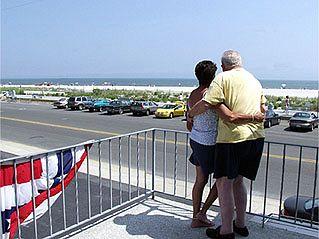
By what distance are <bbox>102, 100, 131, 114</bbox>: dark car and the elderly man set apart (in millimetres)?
28466

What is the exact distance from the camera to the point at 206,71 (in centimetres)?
342

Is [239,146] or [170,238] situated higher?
[239,146]

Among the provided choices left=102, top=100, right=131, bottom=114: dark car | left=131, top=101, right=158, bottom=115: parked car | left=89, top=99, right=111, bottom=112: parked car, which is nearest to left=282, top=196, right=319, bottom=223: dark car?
left=131, top=101, right=158, bottom=115: parked car

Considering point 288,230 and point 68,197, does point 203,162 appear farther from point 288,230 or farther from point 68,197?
point 68,197

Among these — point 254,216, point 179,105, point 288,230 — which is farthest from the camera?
point 179,105

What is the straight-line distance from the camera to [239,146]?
3146 millimetres

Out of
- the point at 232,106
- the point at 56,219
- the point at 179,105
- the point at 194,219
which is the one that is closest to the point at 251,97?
the point at 232,106

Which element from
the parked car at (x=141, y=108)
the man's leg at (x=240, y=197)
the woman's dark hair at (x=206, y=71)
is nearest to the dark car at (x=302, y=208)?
the man's leg at (x=240, y=197)

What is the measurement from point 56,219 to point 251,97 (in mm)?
3143

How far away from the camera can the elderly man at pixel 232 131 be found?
3.07 meters

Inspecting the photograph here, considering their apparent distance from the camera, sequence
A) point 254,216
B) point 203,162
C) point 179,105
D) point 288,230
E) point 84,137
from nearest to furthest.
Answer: point 203,162 < point 288,230 < point 254,216 < point 84,137 < point 179,105

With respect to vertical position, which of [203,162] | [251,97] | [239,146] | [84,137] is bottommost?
[84,137]

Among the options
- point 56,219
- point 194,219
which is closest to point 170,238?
point 194,219

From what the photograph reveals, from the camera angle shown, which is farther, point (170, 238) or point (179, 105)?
point (179, 105)
